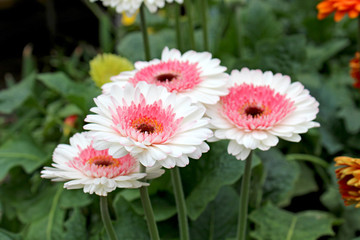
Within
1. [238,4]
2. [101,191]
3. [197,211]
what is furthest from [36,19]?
[101,191]

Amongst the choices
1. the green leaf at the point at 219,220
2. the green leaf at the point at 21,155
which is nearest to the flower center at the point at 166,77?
the green leaf at the point at 219,220

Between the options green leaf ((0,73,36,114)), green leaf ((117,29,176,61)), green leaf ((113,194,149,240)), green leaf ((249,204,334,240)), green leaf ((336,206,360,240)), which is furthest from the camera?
green leaf ((117,29,176,61))

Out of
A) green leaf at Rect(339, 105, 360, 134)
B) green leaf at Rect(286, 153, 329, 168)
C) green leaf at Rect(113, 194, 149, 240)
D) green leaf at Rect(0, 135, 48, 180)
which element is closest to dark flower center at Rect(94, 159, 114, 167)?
green leaf at Rect(113, 194, 149, 240)

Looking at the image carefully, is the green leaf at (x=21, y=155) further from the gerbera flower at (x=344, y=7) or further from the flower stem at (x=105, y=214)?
the gerbera flower at (x=344, y=7)

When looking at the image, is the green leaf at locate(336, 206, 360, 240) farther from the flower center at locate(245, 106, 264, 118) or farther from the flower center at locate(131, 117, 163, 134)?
the flower center at locate(131, 117, 163, 134)

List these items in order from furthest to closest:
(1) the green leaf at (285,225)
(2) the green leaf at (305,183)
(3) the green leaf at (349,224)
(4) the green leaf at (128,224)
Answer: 1. (2) the green leaf at (305,183)
2. (3) the green leaf at (349,224)
3. (1) the green leaf at (285,225)
4. (4) the green leaf at (128,224)

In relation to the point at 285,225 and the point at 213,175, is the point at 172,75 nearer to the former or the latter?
the point at 213,175
